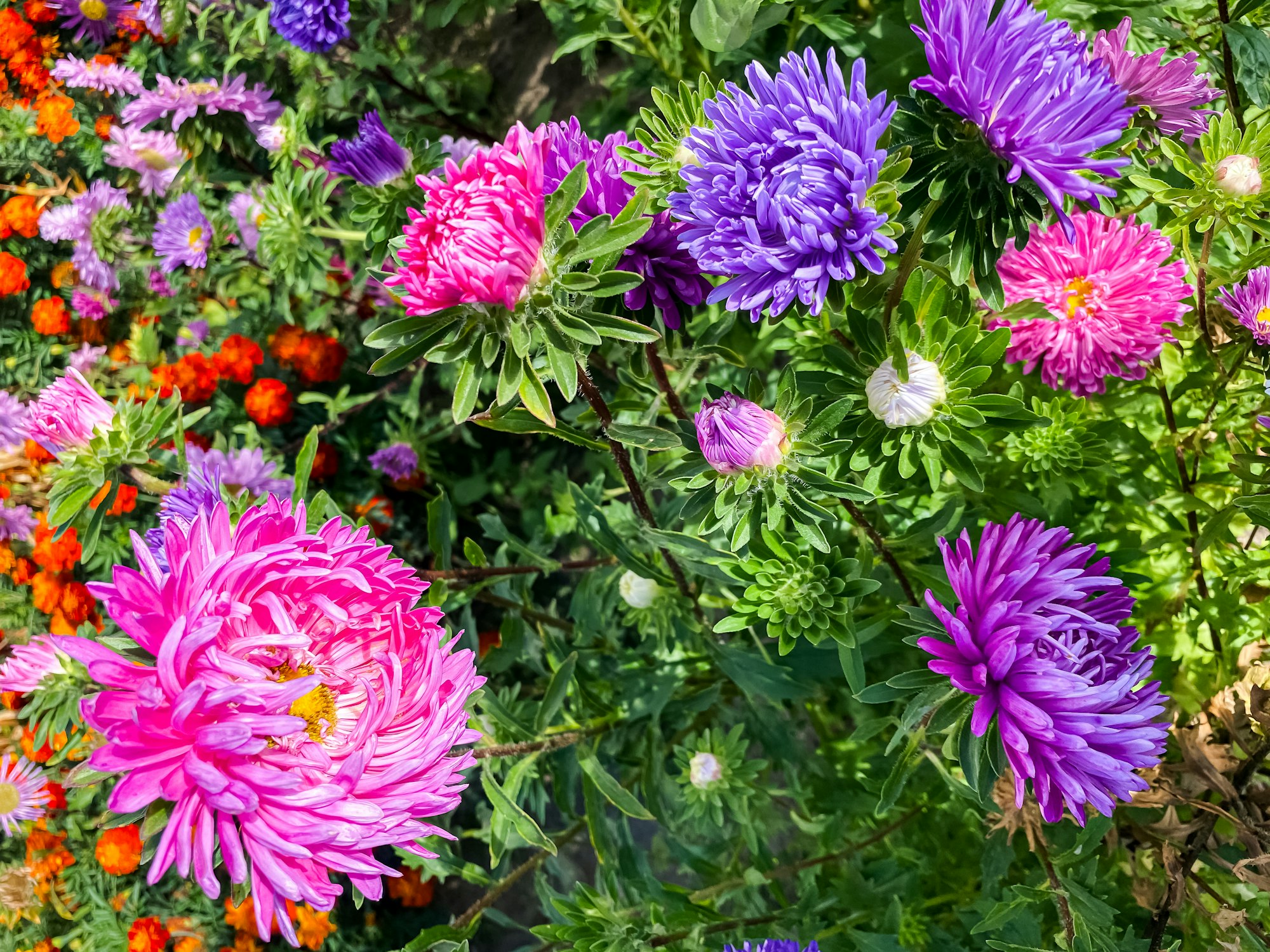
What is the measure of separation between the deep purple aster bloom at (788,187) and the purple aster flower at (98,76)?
2.38m

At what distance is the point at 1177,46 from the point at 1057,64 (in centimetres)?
86

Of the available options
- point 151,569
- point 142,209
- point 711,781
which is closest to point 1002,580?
point 711,781

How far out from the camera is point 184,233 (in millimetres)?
2326

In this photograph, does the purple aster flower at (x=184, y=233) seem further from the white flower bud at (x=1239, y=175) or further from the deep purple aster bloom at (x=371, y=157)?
the white flower bud at (x=1239, y=175)

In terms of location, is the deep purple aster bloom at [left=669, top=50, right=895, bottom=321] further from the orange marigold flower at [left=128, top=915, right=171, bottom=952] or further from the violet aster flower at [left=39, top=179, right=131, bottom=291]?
the violet aster flower at [left=39, top=179, right=131, bottom=291]

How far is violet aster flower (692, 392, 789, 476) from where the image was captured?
0.86m

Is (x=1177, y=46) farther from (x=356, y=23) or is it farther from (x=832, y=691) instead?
(x=356, y=23)

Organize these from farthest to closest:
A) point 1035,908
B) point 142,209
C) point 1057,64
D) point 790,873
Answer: point 142,209 → point 790,873 → point 1035,908 → point 1057,64

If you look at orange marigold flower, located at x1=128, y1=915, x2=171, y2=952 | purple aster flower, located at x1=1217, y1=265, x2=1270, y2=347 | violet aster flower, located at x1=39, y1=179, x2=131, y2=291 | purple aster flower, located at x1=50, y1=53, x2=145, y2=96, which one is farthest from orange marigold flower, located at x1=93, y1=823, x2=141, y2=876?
purple aster flower, located at x1=1217, y1=265, x2=1270, y2=347

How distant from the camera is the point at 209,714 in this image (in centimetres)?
76

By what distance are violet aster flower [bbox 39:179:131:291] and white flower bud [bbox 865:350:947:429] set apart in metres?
2.61

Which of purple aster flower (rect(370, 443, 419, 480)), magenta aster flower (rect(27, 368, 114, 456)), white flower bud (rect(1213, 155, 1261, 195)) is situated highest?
white flower bud (rect(1213, 155, 1261, 195))

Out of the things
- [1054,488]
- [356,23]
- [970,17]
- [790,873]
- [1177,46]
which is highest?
[1177,46]

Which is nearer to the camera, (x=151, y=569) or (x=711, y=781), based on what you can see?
(x=151, y=569)
